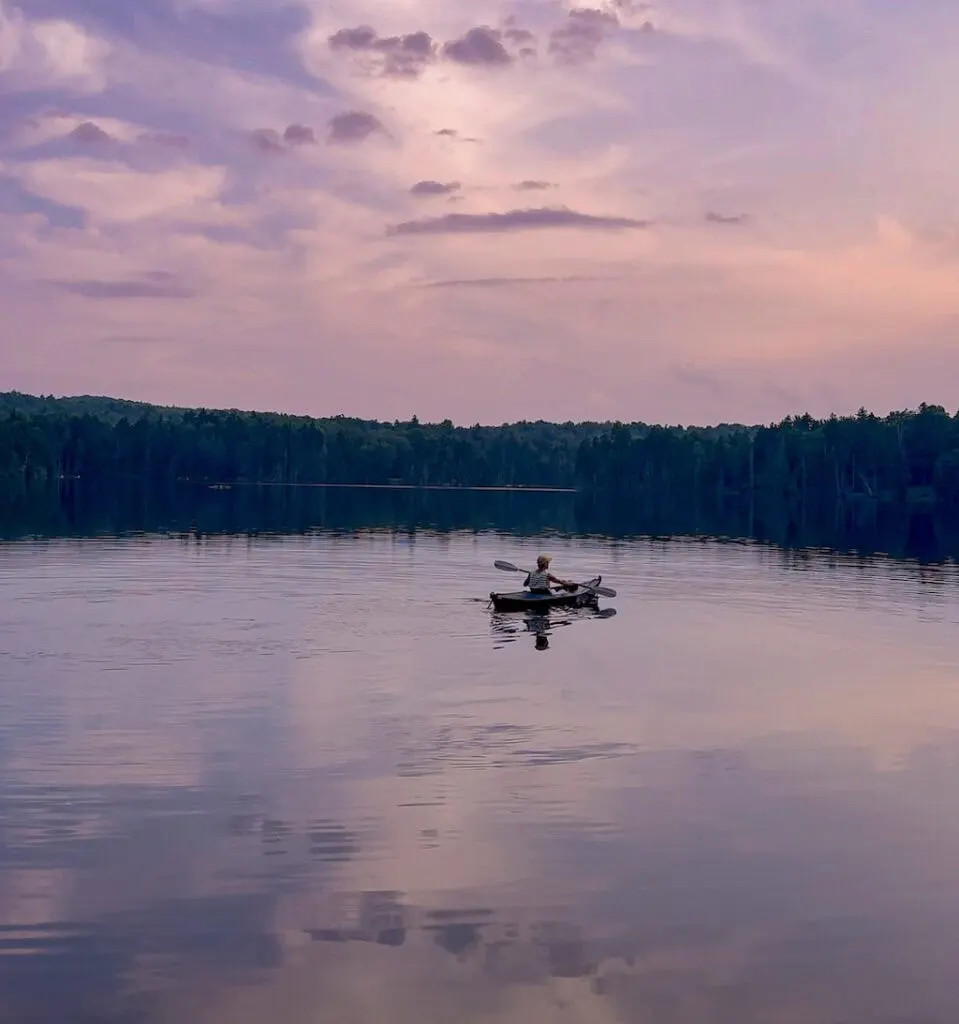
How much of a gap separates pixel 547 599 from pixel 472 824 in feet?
108

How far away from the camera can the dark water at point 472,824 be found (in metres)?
16.0

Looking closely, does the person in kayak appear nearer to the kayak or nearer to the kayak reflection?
the kayak

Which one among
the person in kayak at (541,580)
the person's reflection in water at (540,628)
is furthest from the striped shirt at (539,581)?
the person's reflection in water at (540,628)

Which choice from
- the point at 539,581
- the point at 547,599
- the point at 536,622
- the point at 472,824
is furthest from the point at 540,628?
the point at 472,824

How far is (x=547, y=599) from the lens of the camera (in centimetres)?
5509

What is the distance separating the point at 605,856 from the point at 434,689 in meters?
15.6

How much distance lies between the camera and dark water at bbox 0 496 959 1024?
52.5 ft

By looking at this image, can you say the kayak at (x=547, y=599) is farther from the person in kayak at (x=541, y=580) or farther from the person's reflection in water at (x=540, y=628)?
the person's reflection in water at (x=540, y=628)

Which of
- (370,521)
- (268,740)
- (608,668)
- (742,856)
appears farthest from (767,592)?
(370,521)

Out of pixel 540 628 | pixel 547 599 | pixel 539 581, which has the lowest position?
pixel 540 628

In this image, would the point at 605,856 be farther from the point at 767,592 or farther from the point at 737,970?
the point at 767,592

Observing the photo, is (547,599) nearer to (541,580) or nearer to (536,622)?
(541,580)

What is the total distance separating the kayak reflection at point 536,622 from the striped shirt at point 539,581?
109cm

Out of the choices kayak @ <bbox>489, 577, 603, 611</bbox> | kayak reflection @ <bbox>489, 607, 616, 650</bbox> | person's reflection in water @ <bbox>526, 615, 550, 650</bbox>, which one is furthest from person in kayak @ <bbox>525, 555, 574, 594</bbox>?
person's reflection in water @ <bbox>526, 615, 550, 650</bbox>
